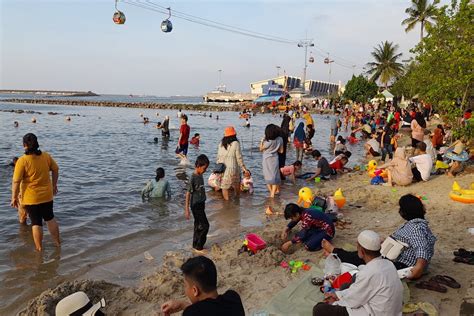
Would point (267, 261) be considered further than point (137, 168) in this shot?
No

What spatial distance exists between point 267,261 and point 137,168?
10.1 meters

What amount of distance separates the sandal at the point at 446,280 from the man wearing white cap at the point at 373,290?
4.44ft

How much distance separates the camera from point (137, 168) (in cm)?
1441

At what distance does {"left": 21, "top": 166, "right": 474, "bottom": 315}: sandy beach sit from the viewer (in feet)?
14.1

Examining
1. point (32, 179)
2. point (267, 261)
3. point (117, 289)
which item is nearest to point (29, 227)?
point (32, 179)

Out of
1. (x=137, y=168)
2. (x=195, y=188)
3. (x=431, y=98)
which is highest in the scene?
(x=431, y=98)

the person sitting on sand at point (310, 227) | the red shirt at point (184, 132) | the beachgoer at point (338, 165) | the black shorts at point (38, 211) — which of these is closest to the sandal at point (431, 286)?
the person sitting on sand at point (310, 227)

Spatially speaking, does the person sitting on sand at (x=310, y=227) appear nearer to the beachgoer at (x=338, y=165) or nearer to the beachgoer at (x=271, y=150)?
the beachgoer at (x=271, y=150)

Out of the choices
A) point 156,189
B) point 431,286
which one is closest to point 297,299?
point 431,286

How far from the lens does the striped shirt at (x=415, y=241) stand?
4.38 metres

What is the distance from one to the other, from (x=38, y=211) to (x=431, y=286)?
571 cm

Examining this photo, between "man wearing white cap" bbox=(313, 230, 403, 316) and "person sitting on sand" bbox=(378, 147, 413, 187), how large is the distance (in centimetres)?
681

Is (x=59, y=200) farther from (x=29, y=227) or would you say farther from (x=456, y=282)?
(x=456, y=282)

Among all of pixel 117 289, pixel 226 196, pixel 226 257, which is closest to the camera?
pixel 117 289
